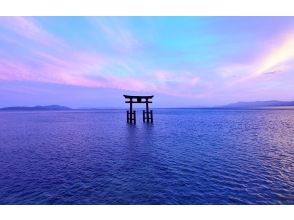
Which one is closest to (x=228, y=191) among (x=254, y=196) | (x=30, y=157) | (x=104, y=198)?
(x=254, y=196)

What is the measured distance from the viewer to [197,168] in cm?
1534

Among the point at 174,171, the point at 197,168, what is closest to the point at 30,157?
the point at 174,171

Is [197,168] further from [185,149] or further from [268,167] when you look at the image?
[185,149]

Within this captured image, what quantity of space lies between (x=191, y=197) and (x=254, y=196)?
3.29 metres

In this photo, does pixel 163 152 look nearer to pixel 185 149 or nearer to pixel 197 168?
pixel 185 149

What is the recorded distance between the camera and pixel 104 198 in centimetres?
1080

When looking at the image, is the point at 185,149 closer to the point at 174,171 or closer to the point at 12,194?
the point at 174,171
